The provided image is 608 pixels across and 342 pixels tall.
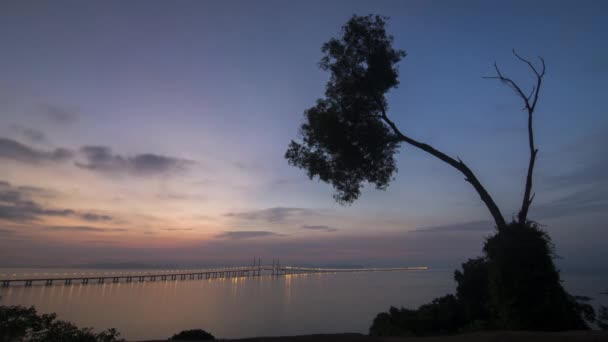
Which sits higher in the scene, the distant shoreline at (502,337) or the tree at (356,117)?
the tree at (356,117)

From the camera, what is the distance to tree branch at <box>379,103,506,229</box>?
10279 millimetres

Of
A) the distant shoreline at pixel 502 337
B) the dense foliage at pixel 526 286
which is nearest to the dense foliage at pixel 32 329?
the distant shoreline at pixel 502 337

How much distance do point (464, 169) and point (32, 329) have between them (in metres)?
11.3

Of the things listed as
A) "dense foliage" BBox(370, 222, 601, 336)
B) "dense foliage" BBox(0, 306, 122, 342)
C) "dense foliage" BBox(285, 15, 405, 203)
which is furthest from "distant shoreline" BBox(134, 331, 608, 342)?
"dense foliage" BBox(285, 15, 405, 203)

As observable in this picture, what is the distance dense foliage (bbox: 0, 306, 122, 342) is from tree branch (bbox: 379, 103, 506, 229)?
9850 millimetres

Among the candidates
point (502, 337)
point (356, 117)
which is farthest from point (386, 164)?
point (502, 337)

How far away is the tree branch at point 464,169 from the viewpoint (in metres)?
10.3

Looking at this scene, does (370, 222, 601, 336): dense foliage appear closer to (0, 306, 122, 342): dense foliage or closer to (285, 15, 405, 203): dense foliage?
(285, 15, 405, 203): dense foliage

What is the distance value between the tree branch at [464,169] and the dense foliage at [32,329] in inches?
388

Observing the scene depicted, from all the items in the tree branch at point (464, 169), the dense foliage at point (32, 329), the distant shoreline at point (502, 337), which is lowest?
the distant shoreline at point (502, 337)

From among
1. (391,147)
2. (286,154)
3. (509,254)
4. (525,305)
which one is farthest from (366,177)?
(525,305)

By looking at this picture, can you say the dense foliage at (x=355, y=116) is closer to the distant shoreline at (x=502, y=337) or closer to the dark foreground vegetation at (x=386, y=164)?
the dark foreground vegetation at (x=386, y=164)

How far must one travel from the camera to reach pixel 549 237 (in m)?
9.40

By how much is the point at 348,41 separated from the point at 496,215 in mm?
7843
